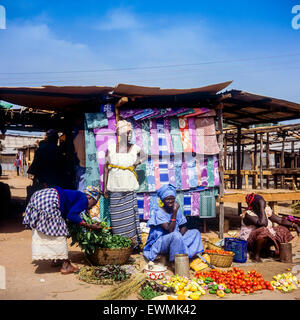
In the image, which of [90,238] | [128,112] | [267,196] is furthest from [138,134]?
[267,196]

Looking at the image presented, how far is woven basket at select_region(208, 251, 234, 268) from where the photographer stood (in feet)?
16.2

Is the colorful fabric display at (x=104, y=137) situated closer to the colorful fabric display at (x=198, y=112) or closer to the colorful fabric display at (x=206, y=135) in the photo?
the colorful fabric display at (x=198, y=112)

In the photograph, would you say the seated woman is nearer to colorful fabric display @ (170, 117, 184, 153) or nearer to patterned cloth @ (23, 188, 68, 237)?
colorful fabric display @ (170, 117, 184, 153)

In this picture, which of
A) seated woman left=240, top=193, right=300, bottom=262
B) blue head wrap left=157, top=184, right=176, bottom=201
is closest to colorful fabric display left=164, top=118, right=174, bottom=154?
seated woman left=240, top=193, right=300, bottom=262

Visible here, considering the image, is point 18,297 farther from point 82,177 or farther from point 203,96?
point 203,96

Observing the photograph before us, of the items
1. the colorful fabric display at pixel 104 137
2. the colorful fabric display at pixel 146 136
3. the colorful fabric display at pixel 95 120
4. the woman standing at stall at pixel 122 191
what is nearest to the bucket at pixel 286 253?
the woman standing at stall at pixel 122 191

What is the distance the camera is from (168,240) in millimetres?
4730

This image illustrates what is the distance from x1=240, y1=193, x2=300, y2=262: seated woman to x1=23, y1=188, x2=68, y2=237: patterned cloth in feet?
10.5

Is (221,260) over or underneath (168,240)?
underneath

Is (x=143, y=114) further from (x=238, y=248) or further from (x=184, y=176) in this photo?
(x=238, y=248)

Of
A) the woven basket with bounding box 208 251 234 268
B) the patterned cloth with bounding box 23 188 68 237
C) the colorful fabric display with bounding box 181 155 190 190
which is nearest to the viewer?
the patterned cloth with bounding box 23 188 68 237

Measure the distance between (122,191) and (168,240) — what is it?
4.14ft
